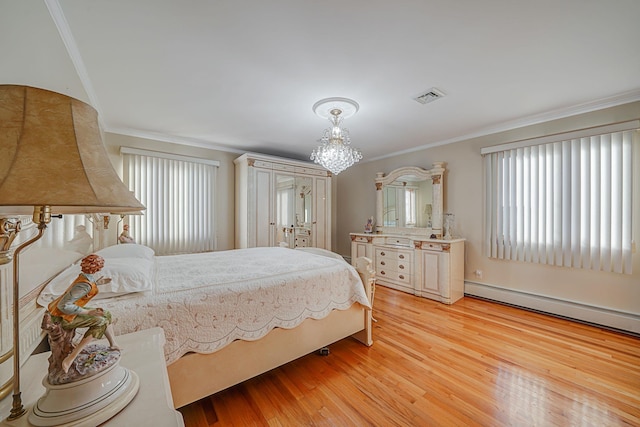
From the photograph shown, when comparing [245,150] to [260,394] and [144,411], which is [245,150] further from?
[144,411]

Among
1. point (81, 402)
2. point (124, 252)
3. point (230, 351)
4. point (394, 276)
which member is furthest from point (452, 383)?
point (124, 252)

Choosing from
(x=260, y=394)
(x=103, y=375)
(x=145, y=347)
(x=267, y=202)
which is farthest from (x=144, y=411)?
(x=267, y=202)

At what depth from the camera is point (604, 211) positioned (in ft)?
8.70

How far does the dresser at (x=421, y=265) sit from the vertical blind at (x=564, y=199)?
64cm

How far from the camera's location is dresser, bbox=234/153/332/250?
4141 mm

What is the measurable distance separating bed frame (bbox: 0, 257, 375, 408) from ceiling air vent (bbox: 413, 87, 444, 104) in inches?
85.9

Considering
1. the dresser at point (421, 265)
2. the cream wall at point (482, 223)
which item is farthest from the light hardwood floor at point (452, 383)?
the dresser at point (421, 265)

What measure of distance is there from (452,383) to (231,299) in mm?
1743

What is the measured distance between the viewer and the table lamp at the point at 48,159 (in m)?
0.51

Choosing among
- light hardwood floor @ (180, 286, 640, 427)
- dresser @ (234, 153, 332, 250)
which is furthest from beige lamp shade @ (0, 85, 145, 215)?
dresser @ (234, 153, 332, 250)

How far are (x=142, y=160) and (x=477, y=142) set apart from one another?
5.02m

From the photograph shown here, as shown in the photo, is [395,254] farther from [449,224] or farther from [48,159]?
[48,159]

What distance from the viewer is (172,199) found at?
3809mm

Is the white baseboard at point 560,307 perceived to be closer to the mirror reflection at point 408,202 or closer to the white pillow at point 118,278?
the mirror reflection at point 408,202
